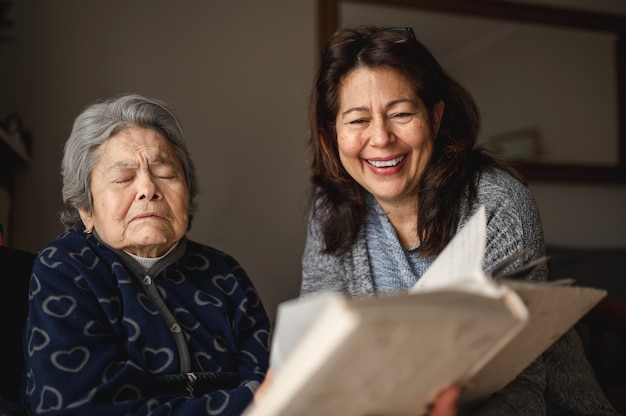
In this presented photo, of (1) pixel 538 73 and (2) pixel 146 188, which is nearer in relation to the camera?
(2) pixel 146 188

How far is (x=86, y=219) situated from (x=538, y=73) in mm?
2343

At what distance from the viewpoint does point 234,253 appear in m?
2.43

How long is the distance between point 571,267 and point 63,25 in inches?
84.4

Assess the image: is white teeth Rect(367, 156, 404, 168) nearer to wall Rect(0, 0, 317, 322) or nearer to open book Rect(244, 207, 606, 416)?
open book Rect(244, 207, 606, 416)

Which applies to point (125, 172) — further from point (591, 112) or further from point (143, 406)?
point (591, 112)

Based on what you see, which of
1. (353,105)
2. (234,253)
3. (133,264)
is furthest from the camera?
(234,253)

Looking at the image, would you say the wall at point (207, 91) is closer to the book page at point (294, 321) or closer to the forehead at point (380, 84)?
the forehead at point (380, 84)

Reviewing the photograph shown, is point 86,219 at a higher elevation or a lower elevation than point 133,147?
lower

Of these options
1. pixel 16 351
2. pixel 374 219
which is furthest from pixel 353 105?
pixel 16 351

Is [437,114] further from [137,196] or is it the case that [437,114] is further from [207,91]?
[207,91]

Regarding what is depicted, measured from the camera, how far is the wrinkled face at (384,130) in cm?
139

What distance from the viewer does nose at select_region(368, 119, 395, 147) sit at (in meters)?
1.38

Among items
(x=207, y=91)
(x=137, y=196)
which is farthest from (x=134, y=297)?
(x=207, y=91)

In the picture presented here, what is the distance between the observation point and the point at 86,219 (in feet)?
4.10
